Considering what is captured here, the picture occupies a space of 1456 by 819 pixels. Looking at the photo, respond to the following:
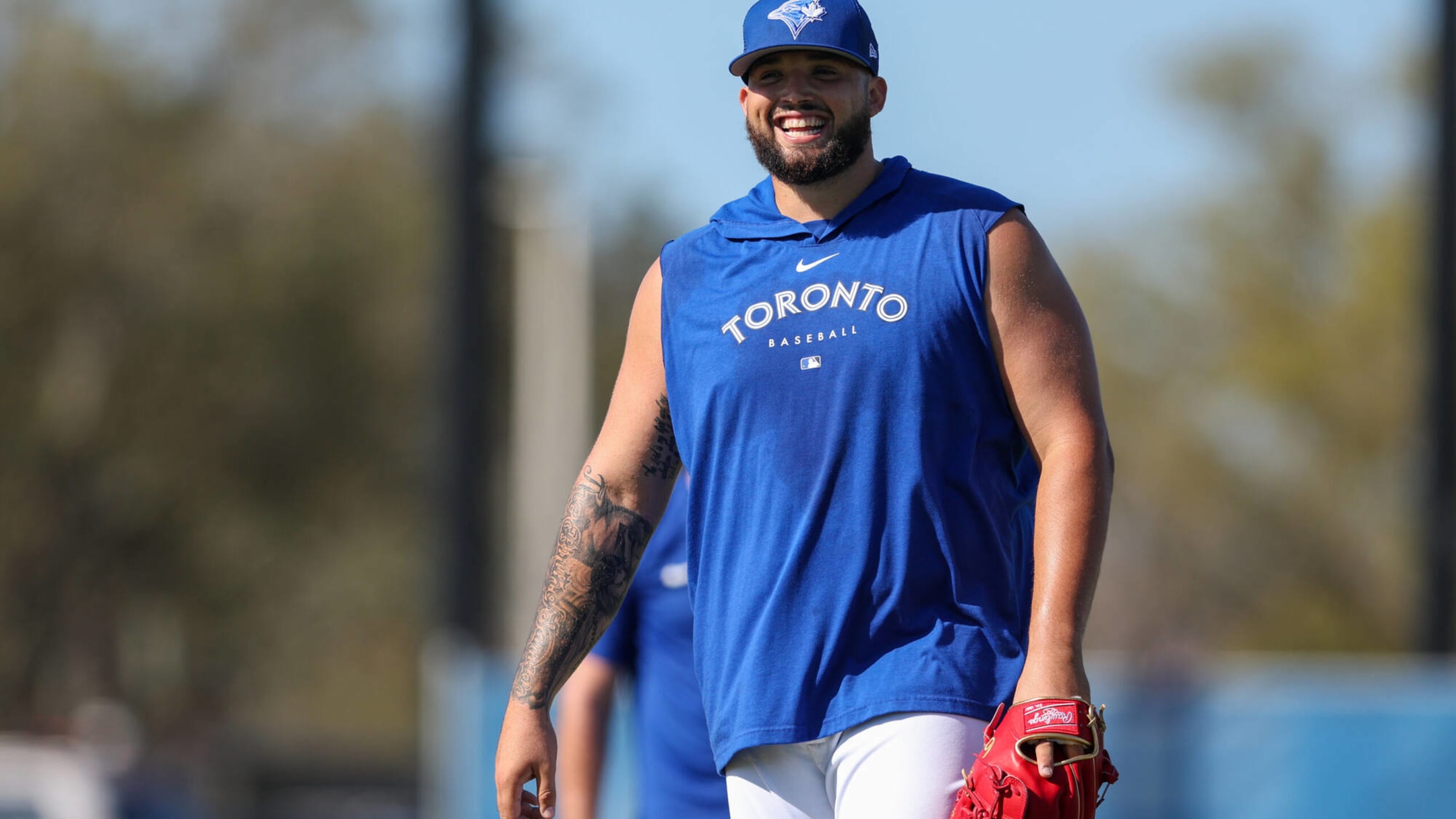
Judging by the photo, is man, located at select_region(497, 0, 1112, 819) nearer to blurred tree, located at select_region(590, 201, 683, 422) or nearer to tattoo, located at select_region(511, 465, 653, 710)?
tattoo, located at select_region(511, 465, 653, 710)

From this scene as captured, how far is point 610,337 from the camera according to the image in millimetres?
37031

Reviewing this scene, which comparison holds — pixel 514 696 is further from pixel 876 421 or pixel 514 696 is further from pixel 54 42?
pixel 54 42

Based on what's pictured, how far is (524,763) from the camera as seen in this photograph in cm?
356

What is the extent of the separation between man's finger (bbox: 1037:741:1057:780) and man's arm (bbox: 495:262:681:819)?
103 centimetres

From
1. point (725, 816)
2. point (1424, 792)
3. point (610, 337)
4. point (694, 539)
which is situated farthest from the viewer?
point (610, 337)

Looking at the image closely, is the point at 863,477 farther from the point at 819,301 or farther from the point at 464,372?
the point at 464,372

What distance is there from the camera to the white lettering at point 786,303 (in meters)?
3.34

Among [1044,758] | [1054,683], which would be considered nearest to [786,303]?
[1054,683]

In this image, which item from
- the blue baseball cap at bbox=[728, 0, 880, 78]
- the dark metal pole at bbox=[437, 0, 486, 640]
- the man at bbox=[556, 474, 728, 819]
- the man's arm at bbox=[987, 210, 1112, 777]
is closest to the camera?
the man's arm at bbox=[987, 210, 1112, 777]

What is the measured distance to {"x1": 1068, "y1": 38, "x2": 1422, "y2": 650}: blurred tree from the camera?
28.1 meters

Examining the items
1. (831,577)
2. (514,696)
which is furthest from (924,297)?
(514,696)

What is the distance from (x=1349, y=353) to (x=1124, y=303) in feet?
11.7

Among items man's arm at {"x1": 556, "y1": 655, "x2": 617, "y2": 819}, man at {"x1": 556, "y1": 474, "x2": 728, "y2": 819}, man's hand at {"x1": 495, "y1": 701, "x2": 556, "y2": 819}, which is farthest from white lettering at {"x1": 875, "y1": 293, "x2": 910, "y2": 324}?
man's arm at {"x1": 556, "y1": 655, "x2": 617, "y2": 819}

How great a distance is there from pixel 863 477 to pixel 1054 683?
1.64 feet
